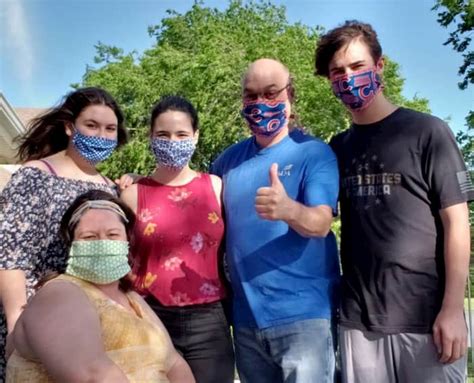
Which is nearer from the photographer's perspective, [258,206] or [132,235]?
[258,206]

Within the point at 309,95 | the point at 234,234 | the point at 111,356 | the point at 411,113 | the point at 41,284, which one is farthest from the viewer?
the point at 309,95

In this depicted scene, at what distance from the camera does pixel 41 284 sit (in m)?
2.28

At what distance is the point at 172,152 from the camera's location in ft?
10.1

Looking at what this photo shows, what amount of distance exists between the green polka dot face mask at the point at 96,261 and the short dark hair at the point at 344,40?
143 cm

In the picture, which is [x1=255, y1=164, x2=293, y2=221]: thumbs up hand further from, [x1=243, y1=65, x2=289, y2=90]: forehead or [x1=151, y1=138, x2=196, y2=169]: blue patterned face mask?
[x1=151, y1=138, x2=196, y2=169]: blue patterned face mask

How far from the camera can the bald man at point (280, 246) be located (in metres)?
2.57

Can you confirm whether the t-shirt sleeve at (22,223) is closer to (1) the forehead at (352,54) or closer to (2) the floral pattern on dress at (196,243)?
(2) the floral pattern on dress at (196,243)

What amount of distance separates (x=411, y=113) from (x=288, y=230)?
0.81 metres

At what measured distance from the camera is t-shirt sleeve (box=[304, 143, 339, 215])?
2.57 metres

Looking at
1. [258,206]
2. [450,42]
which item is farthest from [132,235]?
[450,42]

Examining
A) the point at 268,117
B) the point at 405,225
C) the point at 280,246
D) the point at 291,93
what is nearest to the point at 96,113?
the point at 268,117

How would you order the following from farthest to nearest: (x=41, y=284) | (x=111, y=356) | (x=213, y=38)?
(x=213, y=38)
(x=41, y=284)
(x=111, y=356)

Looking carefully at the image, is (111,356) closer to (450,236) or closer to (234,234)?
(234,234)

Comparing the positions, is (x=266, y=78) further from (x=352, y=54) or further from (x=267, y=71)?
(x=352, y=54)
